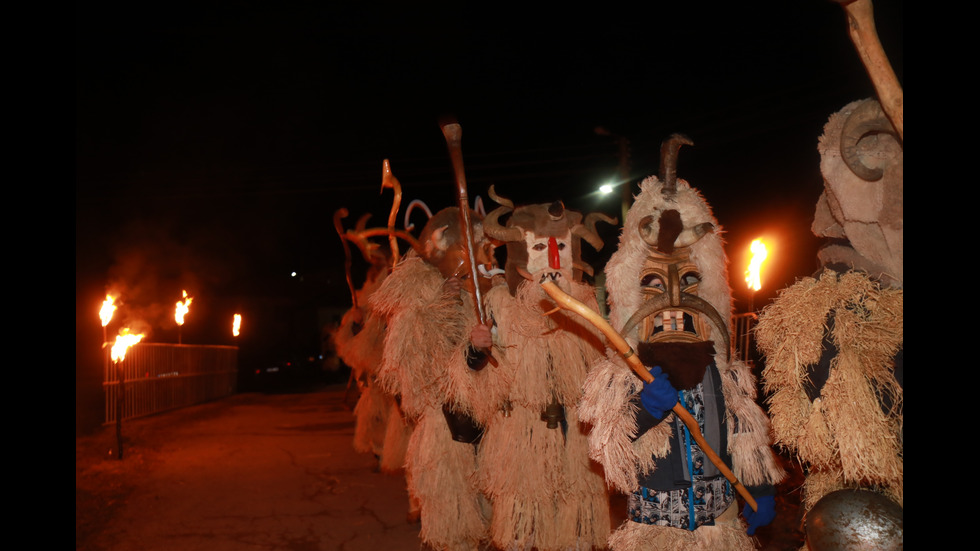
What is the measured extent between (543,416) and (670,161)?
69.8 inches

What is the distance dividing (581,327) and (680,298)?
1.05m

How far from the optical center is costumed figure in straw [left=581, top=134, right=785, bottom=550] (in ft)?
8.69

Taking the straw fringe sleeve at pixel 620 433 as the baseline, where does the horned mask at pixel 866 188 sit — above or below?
above

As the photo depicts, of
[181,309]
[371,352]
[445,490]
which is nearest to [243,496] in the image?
[371,352]

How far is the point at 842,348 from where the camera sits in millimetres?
2189

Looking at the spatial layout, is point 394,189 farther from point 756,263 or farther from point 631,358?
point 756,263

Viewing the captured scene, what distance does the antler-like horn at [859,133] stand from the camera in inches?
82.0

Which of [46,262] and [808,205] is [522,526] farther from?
[808,205]

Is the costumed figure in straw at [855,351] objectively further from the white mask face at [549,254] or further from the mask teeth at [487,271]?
the mask teeth at [487,271]

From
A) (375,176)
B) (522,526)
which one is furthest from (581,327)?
(375,176)

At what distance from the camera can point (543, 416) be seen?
12.5 feet

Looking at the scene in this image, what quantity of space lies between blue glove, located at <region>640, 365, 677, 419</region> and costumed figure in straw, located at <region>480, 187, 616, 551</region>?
108 cm

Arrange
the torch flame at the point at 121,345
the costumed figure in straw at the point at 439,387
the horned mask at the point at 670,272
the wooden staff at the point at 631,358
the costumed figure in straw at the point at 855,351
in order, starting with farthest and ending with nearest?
the torch flame at the point at 121,345 < the costumed figure in straw at the point at 439,387 < the horned mask at the point at 670,272 < the wooden staff at the point at 631,358 < the costumed figure in straw at the point at 855,351

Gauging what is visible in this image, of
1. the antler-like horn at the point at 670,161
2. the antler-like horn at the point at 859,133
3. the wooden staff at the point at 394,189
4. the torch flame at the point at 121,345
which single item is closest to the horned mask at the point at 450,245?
the wooden staff at the point at 394,189
